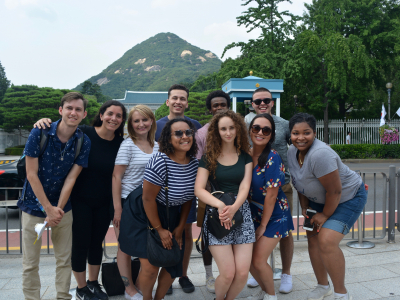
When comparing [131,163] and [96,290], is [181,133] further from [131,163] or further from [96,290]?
[96,290]

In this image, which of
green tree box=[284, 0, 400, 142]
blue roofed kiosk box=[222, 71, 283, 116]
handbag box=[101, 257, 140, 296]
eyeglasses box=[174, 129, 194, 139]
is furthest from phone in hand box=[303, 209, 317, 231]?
green tree box=[284, 0, 400, 142]

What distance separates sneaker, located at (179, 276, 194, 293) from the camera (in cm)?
333

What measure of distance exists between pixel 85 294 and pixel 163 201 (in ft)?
4.54

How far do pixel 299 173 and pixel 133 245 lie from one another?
5.51 feet

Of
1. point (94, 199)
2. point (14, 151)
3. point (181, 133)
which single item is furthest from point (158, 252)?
point (14, 151)

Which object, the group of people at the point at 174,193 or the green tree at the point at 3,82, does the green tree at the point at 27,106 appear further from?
the group of people at the point at 174,193

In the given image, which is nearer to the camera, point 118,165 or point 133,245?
point 133,245

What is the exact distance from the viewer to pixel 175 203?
2.71 m

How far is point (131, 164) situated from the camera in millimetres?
3020

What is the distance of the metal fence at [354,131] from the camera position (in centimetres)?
2184

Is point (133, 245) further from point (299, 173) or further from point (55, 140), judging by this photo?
point (299, 173)

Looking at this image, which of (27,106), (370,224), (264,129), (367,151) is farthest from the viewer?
(27,106)

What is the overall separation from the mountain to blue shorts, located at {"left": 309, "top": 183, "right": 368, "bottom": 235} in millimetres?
101039

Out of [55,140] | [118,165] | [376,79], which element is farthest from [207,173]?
[376,79]
